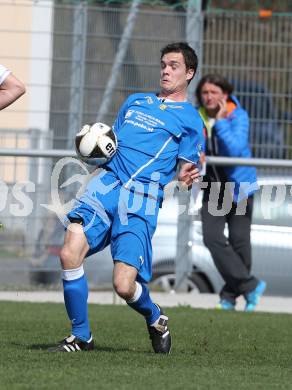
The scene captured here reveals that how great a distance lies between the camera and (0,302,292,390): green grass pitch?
246 inches

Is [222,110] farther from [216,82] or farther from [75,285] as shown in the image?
[75,285]

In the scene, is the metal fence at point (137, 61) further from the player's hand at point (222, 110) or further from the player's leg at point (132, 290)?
the player's leg at point (132, 290)

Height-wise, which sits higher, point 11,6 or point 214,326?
point 11,6

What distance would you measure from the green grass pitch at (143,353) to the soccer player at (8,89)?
1613 mm

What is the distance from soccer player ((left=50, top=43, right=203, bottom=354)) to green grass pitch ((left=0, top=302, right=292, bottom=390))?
1.09 feet

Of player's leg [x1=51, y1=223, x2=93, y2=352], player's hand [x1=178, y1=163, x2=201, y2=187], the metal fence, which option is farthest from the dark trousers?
player's leg [x1=51, y1=223, x2=93, y2=352]

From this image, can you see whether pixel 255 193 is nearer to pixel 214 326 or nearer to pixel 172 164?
pixel 214 326

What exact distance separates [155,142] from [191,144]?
25 centimetres

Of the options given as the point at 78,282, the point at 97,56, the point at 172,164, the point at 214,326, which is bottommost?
the point at 214,326

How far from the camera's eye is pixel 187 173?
7742mm

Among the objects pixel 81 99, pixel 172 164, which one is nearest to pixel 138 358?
pixel 172 164

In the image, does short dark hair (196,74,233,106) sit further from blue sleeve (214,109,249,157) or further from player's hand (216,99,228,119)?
blue sleeve (214,109,249,157)

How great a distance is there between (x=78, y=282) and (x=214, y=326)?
101 inches

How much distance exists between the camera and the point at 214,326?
9.88 metres
